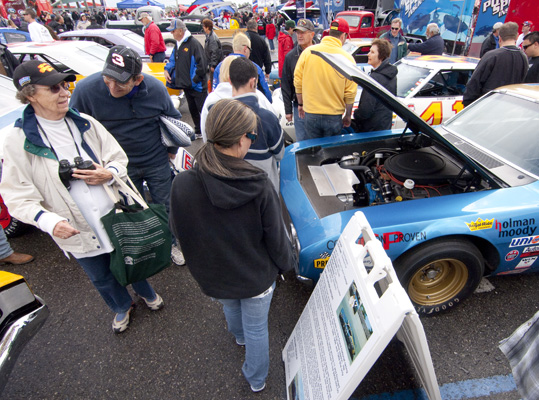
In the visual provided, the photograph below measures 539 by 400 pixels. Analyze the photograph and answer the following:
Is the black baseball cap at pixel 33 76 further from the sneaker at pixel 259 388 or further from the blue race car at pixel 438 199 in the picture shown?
the sneaker at pixel 259 388

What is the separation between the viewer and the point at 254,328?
5.37ft

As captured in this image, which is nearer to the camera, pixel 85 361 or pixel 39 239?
pixel 85 361

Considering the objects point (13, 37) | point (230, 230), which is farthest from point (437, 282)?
point (13, 37)

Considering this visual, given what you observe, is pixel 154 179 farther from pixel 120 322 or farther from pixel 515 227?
pixel 515 227

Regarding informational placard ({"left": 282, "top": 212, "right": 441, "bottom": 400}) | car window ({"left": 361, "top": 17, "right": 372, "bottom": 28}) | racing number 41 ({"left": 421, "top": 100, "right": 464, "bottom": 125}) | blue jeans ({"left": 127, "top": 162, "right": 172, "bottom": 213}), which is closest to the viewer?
informational placard ({"left": 282, "top": 212, "right": 441, "bottom": 400})

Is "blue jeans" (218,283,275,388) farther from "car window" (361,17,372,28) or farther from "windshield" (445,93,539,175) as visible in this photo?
"car window" (361,17,372,28)

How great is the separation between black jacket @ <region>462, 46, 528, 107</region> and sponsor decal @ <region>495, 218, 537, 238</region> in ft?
8.94

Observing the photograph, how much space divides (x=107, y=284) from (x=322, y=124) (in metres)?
2.70

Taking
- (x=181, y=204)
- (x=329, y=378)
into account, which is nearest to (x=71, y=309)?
(x=181, y=204)

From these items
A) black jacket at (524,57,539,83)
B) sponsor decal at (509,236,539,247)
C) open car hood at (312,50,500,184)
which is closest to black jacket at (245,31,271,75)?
black jacket at (524,57,539,83)

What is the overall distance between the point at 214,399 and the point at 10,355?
109 cm

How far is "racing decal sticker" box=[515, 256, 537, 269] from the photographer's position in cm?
223

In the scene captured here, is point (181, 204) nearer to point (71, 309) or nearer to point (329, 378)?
point (329, 378)

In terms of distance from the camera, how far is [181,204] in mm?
1299
